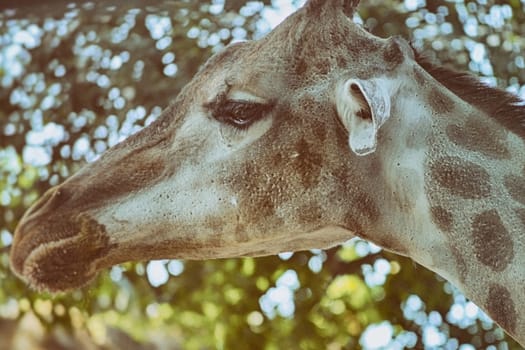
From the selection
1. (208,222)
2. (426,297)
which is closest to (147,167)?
(208,222)

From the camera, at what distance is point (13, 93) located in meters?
2.66

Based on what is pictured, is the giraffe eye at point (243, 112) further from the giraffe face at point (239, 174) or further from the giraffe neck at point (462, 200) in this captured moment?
the giraffe neck at point (462, 200)

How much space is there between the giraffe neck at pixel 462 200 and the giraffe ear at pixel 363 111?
0.07 metres

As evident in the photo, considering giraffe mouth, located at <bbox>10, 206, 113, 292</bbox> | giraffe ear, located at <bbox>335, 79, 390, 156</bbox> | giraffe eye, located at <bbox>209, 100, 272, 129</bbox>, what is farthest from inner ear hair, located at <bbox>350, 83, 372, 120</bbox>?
giraffe mouth, located at <bbox>10, 206, 113, 292</bbox>

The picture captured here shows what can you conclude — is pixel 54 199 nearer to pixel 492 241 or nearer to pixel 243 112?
pixel 243 112

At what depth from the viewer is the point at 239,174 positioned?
3.23 feet

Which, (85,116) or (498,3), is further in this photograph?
(85,116)

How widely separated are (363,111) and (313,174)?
104 millimetres

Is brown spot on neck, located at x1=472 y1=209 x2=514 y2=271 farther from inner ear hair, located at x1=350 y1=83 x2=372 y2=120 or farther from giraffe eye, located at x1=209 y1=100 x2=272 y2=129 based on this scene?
giraffe eye, located at x1=209 y1=100 x2=272 y2=129

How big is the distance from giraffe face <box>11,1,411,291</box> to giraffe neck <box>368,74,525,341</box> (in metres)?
0.04

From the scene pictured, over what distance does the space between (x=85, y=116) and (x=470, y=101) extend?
1662 mm

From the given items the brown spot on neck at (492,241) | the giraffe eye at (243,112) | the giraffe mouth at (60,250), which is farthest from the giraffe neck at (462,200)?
the giraffe mouth at (60,250)

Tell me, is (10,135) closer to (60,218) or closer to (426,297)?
(426,297)

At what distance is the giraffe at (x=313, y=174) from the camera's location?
92 centimetres
